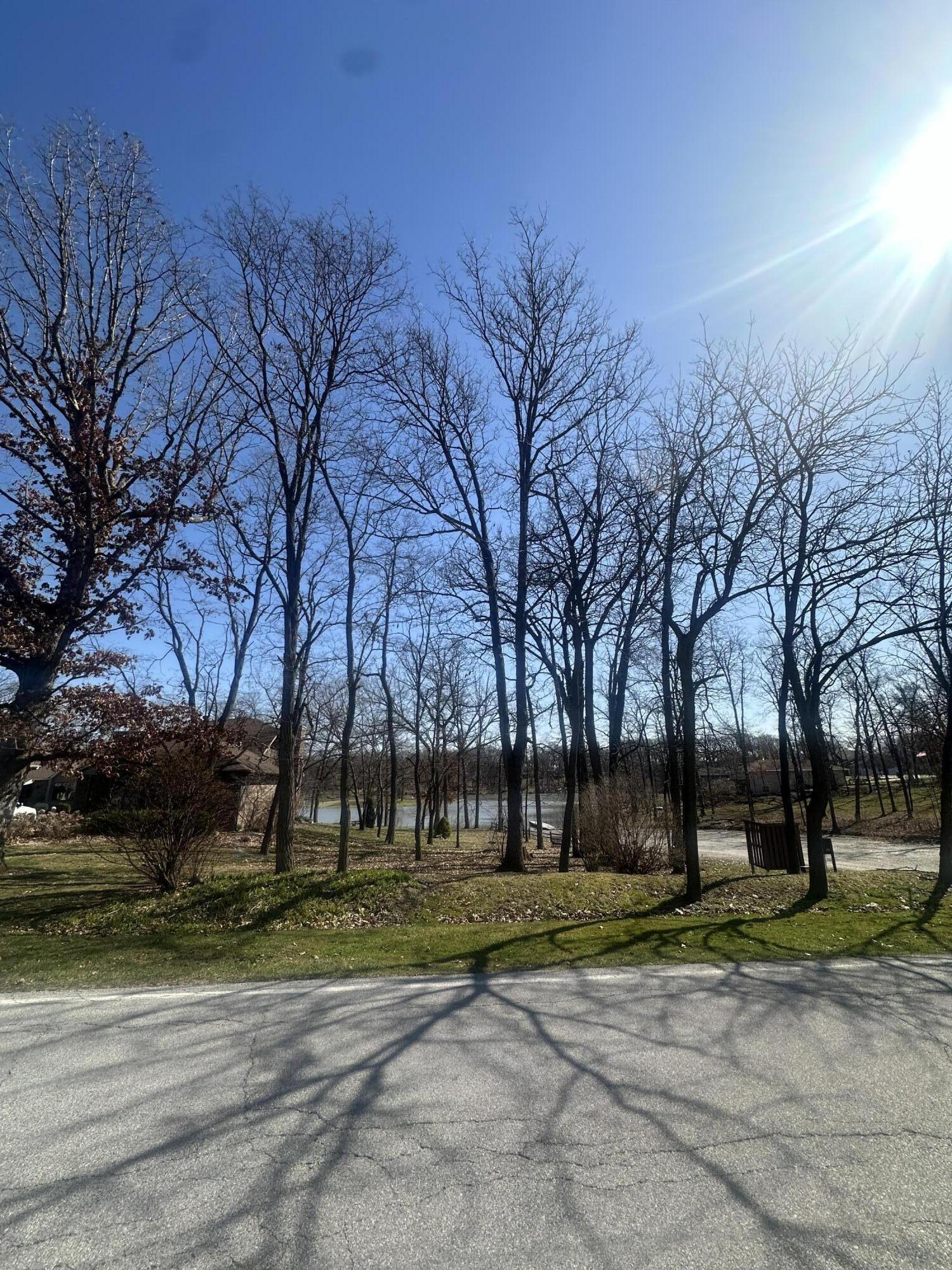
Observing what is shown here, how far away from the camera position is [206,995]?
5.87 meters

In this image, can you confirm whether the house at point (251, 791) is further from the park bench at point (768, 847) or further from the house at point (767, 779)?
the house at point (767, 779)

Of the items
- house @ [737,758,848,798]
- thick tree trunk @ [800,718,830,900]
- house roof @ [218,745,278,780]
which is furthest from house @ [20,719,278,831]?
house @ [737,758,848,798]

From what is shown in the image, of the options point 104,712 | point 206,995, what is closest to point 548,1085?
point 206,995

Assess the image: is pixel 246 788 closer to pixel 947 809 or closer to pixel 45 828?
pixel 45 828

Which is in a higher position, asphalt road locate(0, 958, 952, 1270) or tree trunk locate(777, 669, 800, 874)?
tree trunk locate(777, 669, 800, 874)

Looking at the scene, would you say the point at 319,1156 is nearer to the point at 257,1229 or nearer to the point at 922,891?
the point at 257,1229

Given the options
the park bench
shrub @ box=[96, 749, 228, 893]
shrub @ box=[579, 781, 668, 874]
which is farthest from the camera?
the park bench

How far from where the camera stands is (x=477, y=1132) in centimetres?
349

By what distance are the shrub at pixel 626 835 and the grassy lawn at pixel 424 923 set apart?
1.60 metres

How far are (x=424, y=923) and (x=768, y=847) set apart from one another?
9165 mm

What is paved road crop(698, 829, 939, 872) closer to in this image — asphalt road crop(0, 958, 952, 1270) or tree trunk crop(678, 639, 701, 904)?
tree trunk crop(678, 639, 701, 904)

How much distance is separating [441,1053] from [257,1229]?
6.29ft

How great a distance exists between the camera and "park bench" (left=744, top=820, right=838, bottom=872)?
48.3 feet

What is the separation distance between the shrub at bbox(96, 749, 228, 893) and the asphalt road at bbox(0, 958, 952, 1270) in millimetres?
4762
